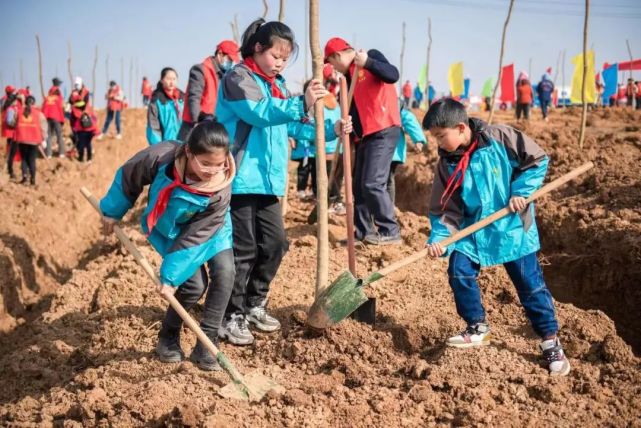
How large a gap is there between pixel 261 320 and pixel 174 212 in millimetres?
1185

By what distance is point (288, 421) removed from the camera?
3.13 m

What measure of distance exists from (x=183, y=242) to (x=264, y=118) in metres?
0.86

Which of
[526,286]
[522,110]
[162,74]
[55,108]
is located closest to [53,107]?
[55,108]

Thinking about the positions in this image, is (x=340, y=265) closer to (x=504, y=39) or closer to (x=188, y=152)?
(x=188, y=152)

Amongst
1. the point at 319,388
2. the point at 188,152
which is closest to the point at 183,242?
the point at 188,152

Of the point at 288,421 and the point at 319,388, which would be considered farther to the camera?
the point at 319,388

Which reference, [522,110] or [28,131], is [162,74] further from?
[522,110]

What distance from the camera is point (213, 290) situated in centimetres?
356

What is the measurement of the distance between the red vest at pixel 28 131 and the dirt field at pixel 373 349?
4747 mm

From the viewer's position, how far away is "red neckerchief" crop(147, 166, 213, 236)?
3275 mm

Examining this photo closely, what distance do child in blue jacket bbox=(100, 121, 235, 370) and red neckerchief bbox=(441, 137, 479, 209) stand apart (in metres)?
1.28

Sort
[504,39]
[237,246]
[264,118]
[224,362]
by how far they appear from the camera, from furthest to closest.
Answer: [504,39], [237,246], [264,118], [224,362]

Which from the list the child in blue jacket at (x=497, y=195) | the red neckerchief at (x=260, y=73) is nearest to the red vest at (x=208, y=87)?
the red neckerchief at (x=260, y=73)

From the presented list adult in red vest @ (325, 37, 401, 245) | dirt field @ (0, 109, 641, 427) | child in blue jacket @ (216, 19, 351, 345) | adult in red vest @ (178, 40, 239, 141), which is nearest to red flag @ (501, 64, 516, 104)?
dirt field @ (0, 109, 641, 427)
